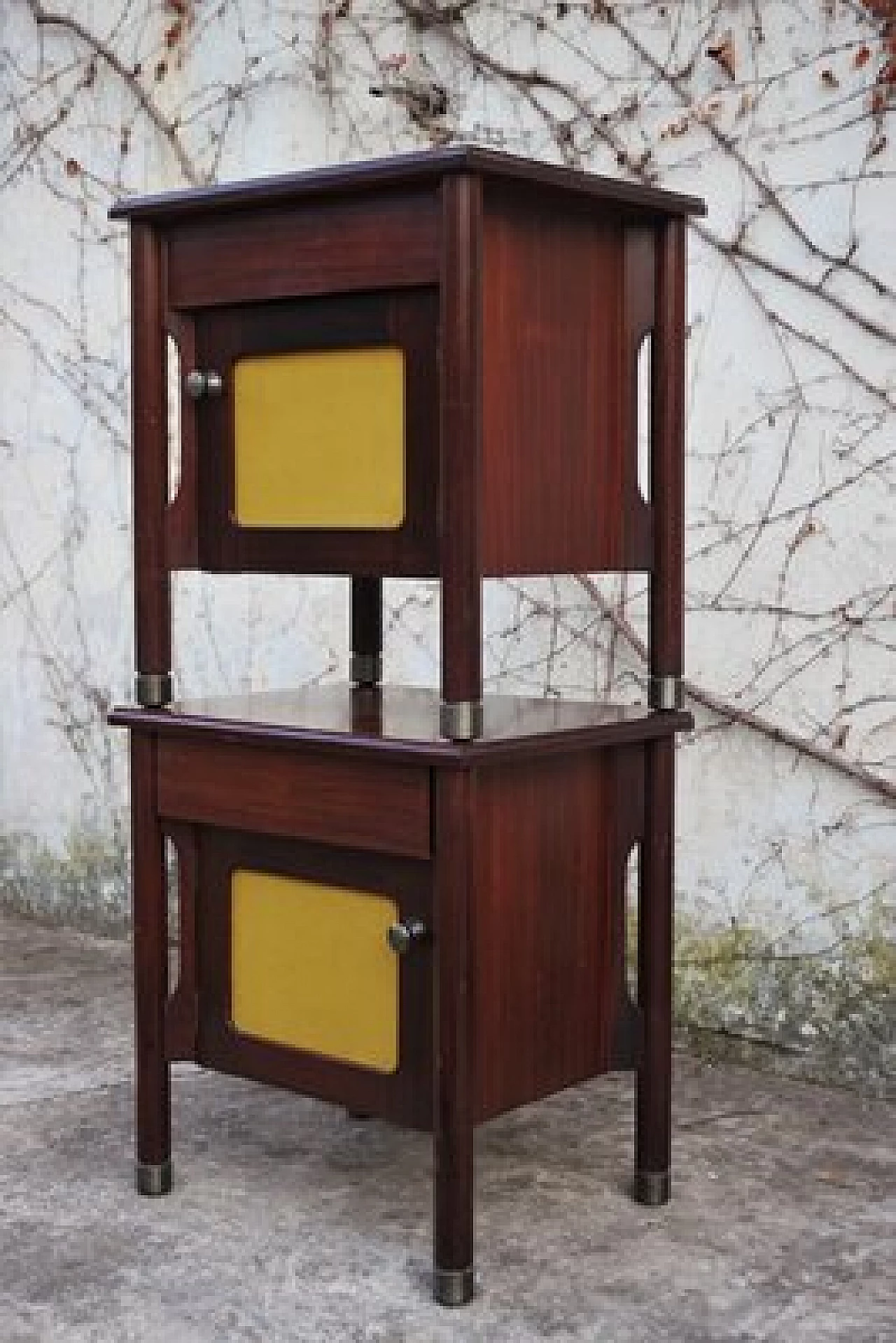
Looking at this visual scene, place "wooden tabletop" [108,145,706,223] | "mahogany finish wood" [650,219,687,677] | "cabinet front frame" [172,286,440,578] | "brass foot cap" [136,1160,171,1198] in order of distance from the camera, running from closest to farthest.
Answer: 1. "wooden tabletop" [108,145,706,223]
2. "cabinet front frame" [172,286,440,578]
3. "mahogany finish wood" [650,219,687,677]
4. "brass foot cap" [136,1160,171,1198]

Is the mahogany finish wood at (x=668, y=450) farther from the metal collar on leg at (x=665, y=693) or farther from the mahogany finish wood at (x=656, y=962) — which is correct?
the mahogany finish wood at (x=656, y=962)

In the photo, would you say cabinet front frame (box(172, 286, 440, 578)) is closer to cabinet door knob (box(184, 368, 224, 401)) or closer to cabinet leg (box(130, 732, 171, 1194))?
cabinet door knob (box(184, 368, 224, 401))

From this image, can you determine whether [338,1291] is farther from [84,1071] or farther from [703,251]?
[703,251]

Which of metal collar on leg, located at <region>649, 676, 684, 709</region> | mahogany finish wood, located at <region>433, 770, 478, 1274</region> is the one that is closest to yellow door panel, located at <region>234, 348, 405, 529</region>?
mahogany finish wood, located at <region>433, 770, 478, 1274</region>

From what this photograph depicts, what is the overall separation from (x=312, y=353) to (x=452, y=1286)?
44.4 inches

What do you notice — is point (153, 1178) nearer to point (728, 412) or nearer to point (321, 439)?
point (321, 439)

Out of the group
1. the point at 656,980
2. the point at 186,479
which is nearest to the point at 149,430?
the point at 186,479

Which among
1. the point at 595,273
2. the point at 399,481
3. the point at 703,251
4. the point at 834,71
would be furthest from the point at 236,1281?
the point at 834,71

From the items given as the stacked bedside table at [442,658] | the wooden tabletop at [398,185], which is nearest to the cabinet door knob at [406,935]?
the stacked bedside table at [442,658]

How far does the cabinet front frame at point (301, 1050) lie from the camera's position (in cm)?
225

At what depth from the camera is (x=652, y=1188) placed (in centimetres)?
250

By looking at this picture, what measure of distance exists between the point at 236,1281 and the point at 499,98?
2.12 metres

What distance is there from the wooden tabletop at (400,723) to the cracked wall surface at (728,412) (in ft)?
2.00

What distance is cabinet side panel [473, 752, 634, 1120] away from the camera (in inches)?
88.0
